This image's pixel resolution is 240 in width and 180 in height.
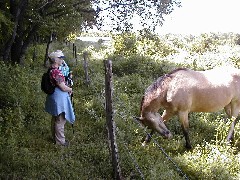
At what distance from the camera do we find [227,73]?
8008 millimetres

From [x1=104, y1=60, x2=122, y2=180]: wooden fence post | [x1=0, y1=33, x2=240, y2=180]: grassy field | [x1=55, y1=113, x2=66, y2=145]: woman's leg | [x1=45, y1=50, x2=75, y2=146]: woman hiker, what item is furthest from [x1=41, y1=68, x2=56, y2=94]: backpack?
[x1=104, y1=60, x2=122, y2=180]: wooden fence post

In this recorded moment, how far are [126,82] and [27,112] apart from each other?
5.44m

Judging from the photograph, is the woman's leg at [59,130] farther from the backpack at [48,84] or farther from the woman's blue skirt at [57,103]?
the backpack at [48,84]

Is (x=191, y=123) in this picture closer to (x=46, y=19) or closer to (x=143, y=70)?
(x=46, y=19)

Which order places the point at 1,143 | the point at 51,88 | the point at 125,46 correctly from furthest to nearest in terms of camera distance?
the point at 125,46, the point at 51,88, the point at 1,143

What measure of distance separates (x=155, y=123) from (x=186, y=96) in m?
1.11

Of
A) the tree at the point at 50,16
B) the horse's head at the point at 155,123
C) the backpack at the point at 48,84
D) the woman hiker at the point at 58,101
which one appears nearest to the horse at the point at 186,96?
the horse's head at the point at 155,123

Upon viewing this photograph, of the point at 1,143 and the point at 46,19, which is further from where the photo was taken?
the point at 46,19

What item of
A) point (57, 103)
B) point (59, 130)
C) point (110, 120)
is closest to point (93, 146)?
point (59, 130)

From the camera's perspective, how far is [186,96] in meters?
7.00

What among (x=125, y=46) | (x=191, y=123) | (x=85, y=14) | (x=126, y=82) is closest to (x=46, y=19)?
(x=85, y=14)

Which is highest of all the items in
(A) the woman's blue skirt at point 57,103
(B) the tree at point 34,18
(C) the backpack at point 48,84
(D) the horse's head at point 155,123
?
(B) the tree at point 34,18

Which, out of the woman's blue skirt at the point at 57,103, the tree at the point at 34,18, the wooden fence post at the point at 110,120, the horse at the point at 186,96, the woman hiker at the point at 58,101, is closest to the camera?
the wooden fence post at the point at 110,120

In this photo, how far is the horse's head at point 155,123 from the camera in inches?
250
